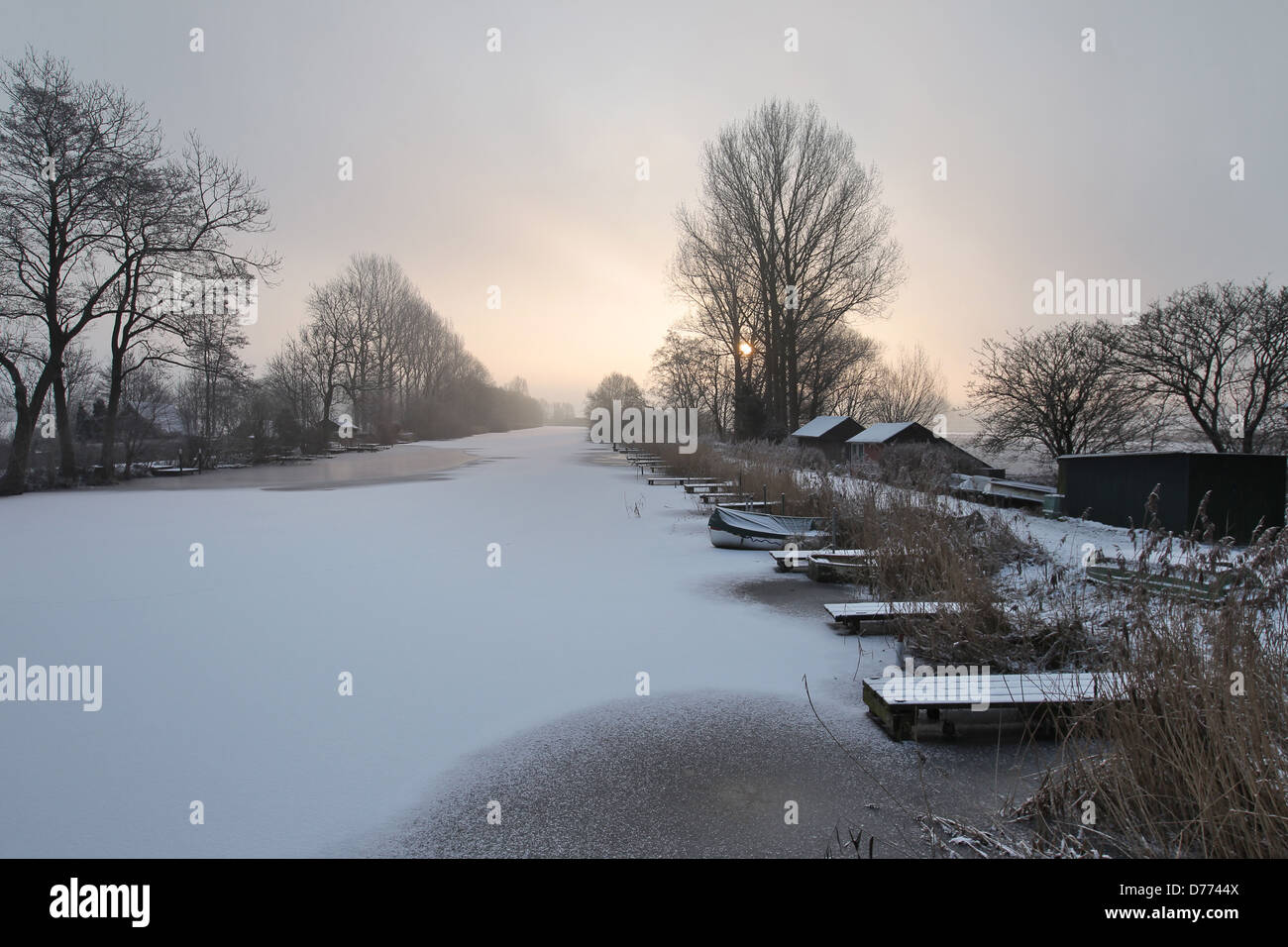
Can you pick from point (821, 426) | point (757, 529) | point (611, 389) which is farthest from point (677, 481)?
point (611, 389)

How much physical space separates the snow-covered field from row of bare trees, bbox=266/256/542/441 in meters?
30.7

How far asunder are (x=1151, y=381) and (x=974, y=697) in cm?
1855

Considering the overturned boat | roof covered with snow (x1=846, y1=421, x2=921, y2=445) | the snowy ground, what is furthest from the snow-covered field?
roof covered with snow (x1=846, y1=421, x2=921, y2=445)

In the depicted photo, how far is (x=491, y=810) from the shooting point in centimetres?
295

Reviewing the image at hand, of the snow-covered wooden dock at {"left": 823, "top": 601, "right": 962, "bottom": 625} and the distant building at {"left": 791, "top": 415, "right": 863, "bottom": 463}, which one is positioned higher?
the distant building at {"left": 791, "top": 415, "right": 863, "bottom": 463}

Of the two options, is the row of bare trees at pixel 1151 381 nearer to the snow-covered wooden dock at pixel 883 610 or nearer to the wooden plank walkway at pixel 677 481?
the wooden plank walkway at pixel 677 481

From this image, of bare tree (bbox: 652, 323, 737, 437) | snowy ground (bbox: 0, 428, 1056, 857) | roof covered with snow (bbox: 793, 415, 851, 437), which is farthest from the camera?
bare tree (bbox: 652, 323, 737, 437)

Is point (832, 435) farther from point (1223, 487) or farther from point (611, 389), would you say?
point (611, 389)

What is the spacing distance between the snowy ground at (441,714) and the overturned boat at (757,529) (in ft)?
2.68

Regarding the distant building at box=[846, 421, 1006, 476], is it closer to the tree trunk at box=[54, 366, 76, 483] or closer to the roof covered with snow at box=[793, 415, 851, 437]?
the roof covered with snow at box=[793, 415, 851, 437]

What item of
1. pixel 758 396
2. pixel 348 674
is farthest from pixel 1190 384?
pixel 348 674

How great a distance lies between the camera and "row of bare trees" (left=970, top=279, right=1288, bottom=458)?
52.6 feet

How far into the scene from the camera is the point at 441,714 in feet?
13.4

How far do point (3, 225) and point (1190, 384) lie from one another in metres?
31.1
